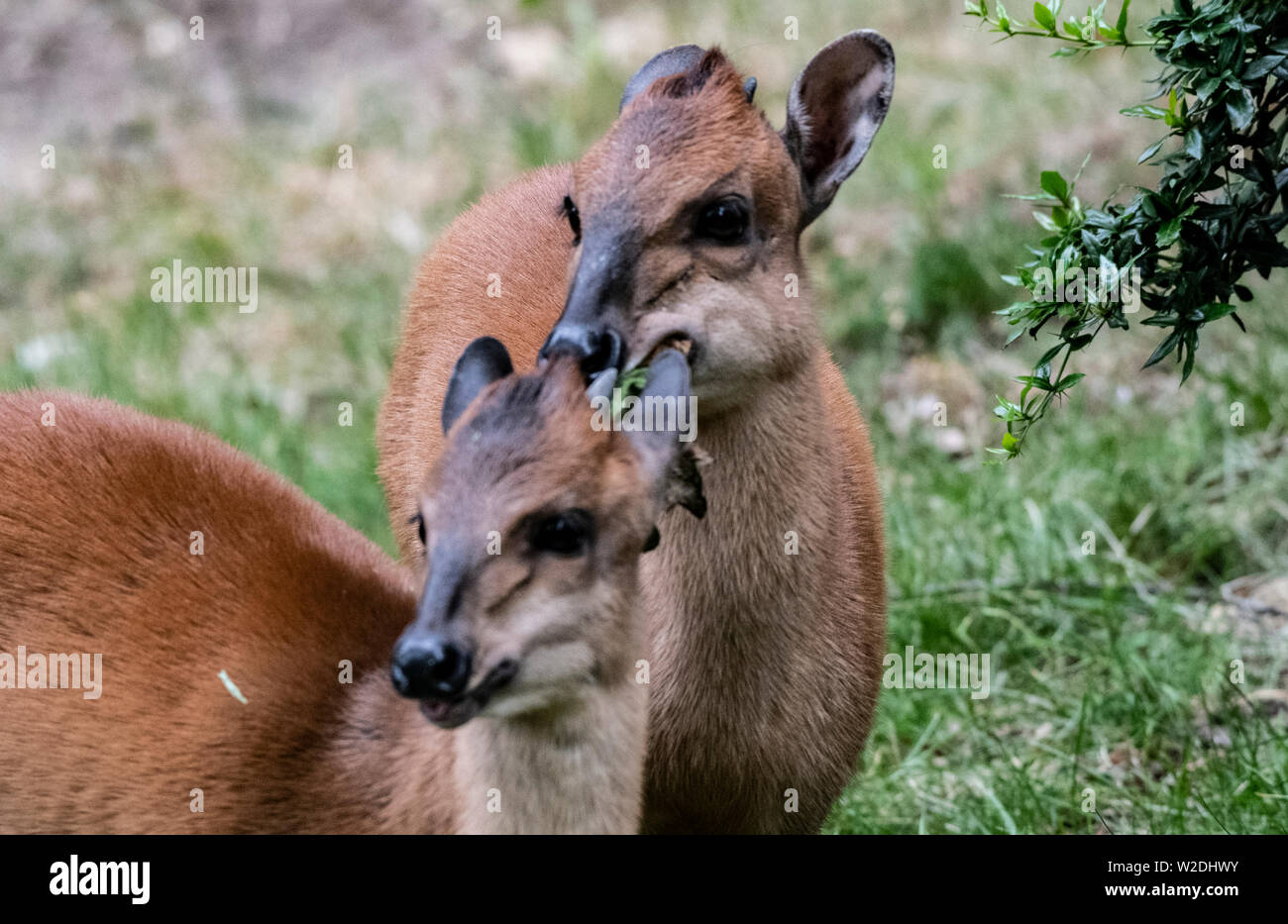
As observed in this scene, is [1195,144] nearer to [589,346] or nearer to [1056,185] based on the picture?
[1056,185]

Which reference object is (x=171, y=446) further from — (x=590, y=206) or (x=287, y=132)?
(x=287, y=132)

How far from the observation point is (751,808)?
445cm

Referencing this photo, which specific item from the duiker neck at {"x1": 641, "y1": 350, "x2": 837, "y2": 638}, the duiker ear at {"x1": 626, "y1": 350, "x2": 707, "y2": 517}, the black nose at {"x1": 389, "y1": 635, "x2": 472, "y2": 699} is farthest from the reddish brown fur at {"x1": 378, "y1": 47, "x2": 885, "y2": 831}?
the black nose at {"x1": 389, "y1": 635, "x2": 472, "y2": 699}

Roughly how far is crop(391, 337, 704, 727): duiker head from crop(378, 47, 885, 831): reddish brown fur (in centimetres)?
76

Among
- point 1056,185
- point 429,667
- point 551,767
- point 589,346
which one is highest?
point 1056,185

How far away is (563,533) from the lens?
10.8ft

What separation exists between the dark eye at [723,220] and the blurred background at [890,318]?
3.07ft

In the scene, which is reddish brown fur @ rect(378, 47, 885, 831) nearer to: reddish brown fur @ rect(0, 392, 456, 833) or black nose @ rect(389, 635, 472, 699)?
reddish brown fur @ rect(0, 392, 456, 833)

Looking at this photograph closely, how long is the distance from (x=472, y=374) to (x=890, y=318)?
15.7 feet

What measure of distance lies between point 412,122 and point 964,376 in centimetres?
412

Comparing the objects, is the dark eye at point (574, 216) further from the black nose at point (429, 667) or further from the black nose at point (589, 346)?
the black nose at point (429, 667)

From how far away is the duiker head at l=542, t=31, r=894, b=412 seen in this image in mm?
4027

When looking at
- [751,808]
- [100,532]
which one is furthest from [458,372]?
[751,808]

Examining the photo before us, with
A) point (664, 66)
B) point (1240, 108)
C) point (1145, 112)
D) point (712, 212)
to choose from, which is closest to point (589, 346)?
point (712, 212)
